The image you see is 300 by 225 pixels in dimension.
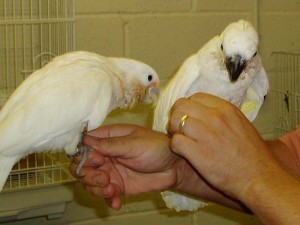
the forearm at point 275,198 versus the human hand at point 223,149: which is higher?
the human hand at point 223,149

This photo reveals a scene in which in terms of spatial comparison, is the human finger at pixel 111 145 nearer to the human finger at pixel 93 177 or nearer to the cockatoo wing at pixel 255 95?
the human finger at pixel 93 177

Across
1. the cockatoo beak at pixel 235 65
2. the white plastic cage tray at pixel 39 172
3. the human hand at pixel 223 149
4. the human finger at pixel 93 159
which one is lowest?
the white plastic cage tray at pixel 39 172

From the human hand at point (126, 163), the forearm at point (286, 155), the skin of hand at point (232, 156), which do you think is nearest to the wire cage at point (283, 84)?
the forearm at point (286, 155)

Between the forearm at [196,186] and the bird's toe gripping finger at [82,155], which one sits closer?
the bird's toe gripping finger at [82,155]

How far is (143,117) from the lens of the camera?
1.66m

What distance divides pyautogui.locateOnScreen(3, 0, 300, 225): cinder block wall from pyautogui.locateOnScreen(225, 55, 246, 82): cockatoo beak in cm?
57

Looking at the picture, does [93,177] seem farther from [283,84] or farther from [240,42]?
[283,84]

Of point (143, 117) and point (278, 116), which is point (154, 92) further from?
point (278, 116)

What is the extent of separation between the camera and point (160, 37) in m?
1.66

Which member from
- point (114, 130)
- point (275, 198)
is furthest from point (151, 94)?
point (275, 198)

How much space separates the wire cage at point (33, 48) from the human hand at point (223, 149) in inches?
25.0

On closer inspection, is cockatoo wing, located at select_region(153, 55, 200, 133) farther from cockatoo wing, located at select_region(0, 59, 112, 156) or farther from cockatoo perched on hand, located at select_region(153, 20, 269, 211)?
cockatoo wing, located at select_region(0, 59, 112, 156)

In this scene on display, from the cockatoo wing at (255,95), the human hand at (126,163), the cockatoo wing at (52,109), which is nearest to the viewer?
the cockatoo wing at (52,109)

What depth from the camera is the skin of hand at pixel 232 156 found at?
2.47 feet
